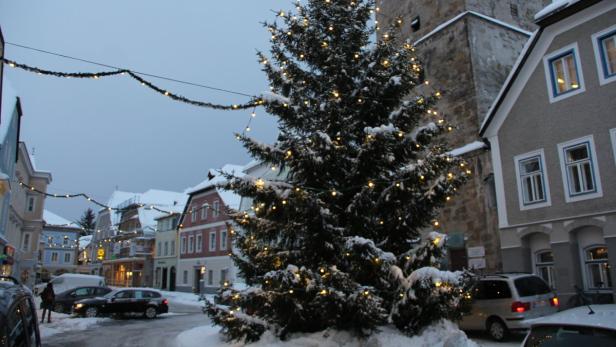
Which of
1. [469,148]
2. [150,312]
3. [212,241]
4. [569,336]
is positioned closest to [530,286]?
[469,148]

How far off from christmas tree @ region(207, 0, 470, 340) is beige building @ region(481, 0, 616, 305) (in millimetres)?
6083

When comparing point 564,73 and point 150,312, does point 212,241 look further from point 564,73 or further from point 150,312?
point 564,73

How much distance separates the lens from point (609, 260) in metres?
14.2

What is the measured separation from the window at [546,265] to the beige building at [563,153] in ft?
0.11

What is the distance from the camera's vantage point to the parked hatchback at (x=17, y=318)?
368 centimetres

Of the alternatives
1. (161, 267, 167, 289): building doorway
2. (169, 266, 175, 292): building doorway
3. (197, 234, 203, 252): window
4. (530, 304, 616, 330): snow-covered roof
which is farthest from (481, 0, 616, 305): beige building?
(161, 267, 167, 289): building doorway

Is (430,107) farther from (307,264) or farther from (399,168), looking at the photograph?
(307,264)

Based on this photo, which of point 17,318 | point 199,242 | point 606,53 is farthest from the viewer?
point 199,242

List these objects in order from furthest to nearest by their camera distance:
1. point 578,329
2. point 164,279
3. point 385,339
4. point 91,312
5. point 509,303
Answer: point 164,279 → point 91,312 → point 509,303 → point 385,339 → point 578,329

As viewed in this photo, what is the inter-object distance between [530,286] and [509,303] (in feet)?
2.73

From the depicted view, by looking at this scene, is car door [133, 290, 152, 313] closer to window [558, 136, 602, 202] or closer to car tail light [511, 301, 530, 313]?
car tail light [511, 301, 530, 313]

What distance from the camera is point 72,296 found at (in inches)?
1045

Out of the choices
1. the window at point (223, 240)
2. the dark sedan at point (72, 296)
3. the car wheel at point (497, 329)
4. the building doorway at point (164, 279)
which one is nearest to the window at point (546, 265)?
the car wheel at point (497, 329)

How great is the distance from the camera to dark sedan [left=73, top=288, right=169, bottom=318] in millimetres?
22953
